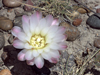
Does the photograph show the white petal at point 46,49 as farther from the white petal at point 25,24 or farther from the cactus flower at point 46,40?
the white petal at point 25,24

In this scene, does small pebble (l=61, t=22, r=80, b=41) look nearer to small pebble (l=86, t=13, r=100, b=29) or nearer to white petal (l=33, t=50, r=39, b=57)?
small pebble (l=86, t=13, r=100, b=29)

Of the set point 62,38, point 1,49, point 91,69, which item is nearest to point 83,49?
point 91,69

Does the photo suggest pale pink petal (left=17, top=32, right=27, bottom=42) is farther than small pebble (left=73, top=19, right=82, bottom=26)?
No

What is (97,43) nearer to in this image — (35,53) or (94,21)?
(94,21)

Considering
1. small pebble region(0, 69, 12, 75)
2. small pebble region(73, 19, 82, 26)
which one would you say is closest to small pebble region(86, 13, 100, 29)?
small pebble region(73, 19, 82, 26)

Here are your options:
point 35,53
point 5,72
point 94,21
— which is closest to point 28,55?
point 35,53

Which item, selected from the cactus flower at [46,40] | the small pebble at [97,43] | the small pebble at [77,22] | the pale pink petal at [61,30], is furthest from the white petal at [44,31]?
the small pebble at [97,43]
